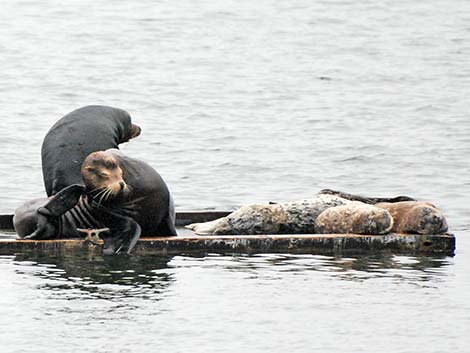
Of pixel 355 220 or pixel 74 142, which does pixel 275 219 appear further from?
pixel 74 142

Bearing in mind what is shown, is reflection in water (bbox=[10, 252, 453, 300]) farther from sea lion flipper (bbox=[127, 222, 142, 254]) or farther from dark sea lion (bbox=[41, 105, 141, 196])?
dark sea lion (bbox=[41, 105, 141, 196])

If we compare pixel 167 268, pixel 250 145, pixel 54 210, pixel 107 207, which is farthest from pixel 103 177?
pixel 250 145

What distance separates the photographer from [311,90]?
A: 1130 inches

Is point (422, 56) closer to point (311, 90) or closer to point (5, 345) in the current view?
point (311, 90)

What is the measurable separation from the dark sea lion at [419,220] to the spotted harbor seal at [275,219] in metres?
0.60

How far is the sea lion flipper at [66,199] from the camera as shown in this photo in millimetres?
11648

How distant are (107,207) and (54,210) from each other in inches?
15.3

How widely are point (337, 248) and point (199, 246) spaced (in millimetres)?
1043

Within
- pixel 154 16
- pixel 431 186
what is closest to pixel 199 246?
pixel 431 186

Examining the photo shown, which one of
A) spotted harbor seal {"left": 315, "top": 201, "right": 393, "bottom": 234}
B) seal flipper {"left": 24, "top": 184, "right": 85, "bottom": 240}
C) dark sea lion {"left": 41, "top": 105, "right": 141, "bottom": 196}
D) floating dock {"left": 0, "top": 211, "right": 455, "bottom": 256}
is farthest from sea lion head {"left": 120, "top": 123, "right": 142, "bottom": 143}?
spotted harbor seal {"left": 315, "top": 201, "right": 393, "bottom": 234}

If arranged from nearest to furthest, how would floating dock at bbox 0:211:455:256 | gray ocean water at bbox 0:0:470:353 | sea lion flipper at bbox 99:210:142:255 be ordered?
gray ocean water at bbox 0:0:470:353 < sea lion flipper at bbox 99:210:142:255 < floating dock at bbox 0:211:455:256

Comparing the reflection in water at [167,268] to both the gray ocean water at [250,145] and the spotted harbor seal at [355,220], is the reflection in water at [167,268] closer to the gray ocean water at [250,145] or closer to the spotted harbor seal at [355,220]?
the gray ocean water at [250,145]

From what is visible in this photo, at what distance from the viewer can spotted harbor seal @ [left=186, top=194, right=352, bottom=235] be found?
41.3ft

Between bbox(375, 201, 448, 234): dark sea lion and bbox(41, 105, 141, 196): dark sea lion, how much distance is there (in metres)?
2.44
